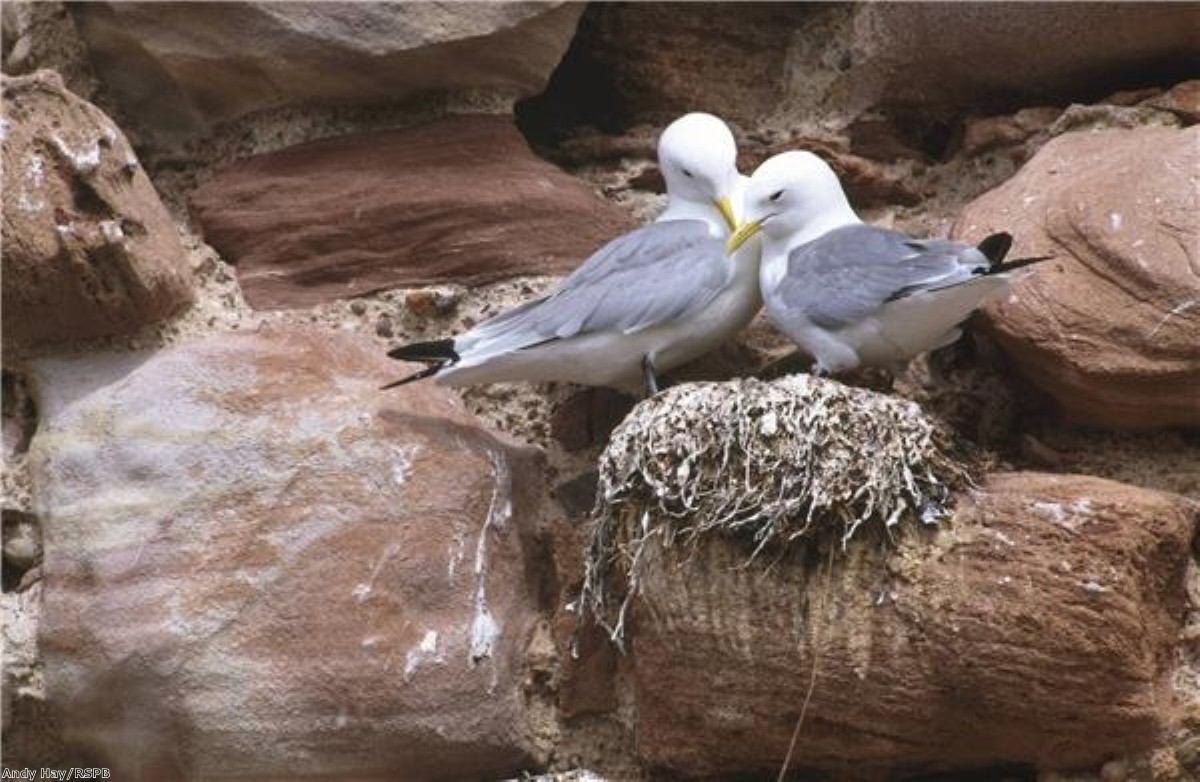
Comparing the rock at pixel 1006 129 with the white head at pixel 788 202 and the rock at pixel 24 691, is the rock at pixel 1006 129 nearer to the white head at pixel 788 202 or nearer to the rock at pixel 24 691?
the white head at pixel 788 202

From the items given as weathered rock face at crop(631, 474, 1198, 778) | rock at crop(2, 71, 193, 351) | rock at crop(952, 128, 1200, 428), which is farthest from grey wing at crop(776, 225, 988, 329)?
rock at crop(2, 71, 193, 351)

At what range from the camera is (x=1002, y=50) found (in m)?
2.97

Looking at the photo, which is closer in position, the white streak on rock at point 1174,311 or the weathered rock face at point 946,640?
the weathered rock face at point 946,640

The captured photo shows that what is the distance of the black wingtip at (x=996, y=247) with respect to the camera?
8.40ft

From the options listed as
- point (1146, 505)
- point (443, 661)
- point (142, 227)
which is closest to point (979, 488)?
point (1146, 505)

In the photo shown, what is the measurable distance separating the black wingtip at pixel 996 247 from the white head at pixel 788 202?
0.30 meters

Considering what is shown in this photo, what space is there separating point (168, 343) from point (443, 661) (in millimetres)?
528

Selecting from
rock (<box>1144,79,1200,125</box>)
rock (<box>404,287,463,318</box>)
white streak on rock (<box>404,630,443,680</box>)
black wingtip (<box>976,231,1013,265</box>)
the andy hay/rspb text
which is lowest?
the andy hay/rspb text

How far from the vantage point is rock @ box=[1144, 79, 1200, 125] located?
2.84 metres

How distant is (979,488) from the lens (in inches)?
99.7

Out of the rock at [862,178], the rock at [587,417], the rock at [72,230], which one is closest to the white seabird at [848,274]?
the rock at [862,178]

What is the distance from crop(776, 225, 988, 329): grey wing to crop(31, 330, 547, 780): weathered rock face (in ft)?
1.27

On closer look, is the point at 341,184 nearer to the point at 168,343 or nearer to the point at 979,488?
the point at 168,343

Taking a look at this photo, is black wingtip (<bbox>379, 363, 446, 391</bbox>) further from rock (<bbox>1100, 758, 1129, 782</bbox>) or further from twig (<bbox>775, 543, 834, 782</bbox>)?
rock (<bbox>1100, 758, 1129, 782</bbox>)
